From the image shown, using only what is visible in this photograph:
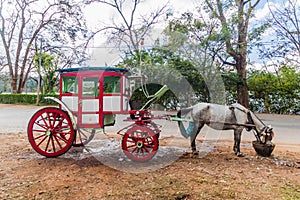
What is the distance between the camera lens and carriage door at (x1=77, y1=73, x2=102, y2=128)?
346 cm

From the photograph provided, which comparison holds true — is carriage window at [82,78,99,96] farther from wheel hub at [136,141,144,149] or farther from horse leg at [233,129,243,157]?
horse leg at [233,129,243,157]

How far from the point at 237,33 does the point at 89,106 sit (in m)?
9.01

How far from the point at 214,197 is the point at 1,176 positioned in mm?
2443

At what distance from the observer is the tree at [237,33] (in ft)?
33.8

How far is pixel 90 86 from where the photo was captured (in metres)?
3.58

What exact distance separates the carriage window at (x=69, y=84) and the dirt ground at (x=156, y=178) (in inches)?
40.0

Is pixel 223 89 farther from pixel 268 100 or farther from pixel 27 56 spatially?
pixel 27 56

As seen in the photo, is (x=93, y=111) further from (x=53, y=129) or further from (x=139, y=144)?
(x=139, y=144)

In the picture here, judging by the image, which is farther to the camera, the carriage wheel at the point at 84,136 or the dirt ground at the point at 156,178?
the carriage wheel at the point at 84,136

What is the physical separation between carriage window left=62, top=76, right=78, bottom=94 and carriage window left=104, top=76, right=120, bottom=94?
0.44 meters

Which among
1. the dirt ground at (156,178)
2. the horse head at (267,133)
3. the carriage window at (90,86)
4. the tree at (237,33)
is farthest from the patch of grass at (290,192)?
the tree at (237,33)

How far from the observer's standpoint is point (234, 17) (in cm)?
1030

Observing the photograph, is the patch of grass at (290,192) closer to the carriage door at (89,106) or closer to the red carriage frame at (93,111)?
the red carriage frame at (93,111)

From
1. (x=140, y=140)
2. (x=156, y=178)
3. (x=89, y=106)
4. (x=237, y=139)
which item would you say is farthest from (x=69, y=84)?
(x=237, y=139)
